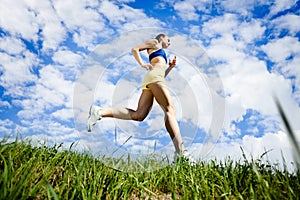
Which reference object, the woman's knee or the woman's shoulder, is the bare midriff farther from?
the woman's knee

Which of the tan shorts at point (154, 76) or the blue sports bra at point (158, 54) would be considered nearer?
the tan shorts at point (154, 76)

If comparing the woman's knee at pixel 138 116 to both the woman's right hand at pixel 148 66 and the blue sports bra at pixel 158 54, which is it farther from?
the blue sports bra at pixel 158 54

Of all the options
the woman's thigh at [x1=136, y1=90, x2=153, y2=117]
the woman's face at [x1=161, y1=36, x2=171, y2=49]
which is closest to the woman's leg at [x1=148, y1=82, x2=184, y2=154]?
the woman's thigh at [x1=136, y1=90, x2=153, y2=117]

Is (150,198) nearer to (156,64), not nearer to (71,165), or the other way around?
(71,165)

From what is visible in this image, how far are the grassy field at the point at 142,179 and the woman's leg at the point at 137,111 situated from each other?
2.24m

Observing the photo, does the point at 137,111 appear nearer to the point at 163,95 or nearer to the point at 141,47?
the point at 163,95

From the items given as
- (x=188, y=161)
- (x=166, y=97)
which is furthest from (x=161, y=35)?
(x=188, y=161)

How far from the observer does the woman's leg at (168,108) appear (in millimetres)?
5445

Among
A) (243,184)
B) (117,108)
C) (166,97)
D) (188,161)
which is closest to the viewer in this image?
(243,184)

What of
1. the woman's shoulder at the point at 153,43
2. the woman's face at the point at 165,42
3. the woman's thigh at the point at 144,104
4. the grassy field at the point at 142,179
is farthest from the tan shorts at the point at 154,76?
the grassy field at the point at 142,179

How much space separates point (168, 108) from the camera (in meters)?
5.66

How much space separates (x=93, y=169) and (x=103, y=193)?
2.29 ft

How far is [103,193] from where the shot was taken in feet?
9.03

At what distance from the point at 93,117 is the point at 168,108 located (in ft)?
4.85
